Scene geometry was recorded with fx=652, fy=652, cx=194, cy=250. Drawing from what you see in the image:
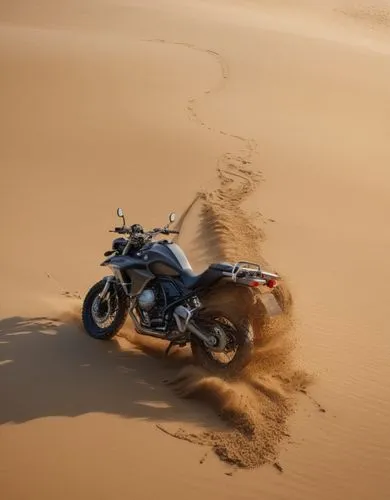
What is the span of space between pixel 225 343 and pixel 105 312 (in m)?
1.38

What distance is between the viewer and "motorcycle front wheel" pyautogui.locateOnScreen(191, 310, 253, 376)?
17.0ft

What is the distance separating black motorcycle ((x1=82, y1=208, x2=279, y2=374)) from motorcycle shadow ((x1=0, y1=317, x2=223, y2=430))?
23 centimetres

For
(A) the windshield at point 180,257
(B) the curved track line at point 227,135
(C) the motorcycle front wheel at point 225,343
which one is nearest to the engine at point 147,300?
(A) the windshield at point 180,257

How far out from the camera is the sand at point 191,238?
4.52 metres

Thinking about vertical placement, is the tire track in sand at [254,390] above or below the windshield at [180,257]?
below

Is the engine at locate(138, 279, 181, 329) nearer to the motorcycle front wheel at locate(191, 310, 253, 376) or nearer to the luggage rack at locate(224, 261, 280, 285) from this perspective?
the motorcycle front wheel at locate(191, 310, 253, 376)

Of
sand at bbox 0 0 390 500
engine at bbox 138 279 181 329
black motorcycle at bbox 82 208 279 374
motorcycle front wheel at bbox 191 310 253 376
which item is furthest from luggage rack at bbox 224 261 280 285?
sand at bbox 0 0 390 500

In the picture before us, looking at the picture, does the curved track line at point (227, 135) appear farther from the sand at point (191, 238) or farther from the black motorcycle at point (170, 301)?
the black motorcycle at point (170, 301)

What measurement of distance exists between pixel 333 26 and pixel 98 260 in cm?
2174

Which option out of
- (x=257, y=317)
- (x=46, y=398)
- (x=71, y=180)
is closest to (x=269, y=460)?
(x=257, y=317)

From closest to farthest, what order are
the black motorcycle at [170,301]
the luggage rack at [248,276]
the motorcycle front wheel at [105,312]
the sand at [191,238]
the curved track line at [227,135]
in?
the sand at [191,238] < the luggage rack at [248,276] < the black motorcycle at [170,301] < the motorcycle front wheel at [105,312] < the curved track line at [227,135]

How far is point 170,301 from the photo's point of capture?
18.6ft

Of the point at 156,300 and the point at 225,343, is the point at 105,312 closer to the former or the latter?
the point at 156,300

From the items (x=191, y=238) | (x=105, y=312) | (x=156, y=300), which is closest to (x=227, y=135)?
(x=191, y=238)
